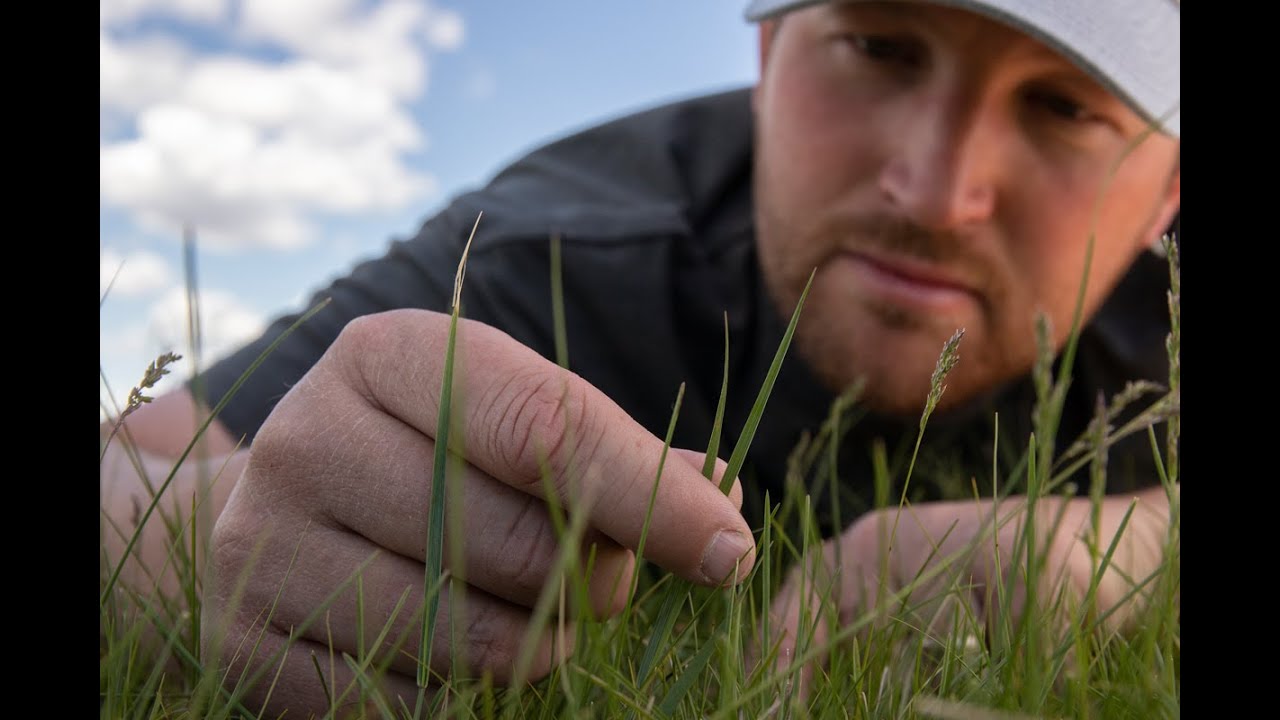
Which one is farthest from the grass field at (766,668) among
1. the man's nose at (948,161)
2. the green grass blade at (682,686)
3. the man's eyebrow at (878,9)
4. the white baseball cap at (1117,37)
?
the man's eyebrow at (878,9)

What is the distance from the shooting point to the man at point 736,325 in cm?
69

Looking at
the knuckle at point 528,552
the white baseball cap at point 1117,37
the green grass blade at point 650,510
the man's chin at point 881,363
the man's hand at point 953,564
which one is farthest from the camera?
the man's chin at point 881,363

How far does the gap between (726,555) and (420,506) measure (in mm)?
262

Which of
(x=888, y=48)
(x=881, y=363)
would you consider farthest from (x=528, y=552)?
(x=888, y=48)

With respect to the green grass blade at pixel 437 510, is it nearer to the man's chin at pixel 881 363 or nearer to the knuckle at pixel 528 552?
the knuckle at pixel 528 552

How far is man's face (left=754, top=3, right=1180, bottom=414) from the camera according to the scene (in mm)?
1682

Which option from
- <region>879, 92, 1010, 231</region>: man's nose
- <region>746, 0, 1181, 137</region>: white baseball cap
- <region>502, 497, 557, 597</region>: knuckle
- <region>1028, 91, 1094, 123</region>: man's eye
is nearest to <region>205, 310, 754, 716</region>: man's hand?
<region>502, 497, 557, 597</region>: knuckle

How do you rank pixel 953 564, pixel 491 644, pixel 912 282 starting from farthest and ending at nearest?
pixel 912 282 < pixel 953 564 < pixel 491 644

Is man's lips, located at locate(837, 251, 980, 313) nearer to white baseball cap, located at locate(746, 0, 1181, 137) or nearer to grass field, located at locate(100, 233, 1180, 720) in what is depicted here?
white baseball cap, located at locate(746, 0, 1181, 137)

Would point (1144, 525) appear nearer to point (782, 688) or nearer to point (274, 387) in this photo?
point (782, 688)

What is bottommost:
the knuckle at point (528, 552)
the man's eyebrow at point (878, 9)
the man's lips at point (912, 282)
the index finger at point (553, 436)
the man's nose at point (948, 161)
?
the knuckle at point (528, 552)

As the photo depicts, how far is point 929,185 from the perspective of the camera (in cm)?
166

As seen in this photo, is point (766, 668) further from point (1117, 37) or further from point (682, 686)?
point (1117, 37)

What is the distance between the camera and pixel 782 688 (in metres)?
0.63
